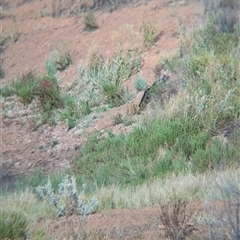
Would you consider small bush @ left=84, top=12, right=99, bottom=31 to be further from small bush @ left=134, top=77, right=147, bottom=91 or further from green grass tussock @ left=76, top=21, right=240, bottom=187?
green grass tussock @ left=76, top=21, right=240, bottom=187

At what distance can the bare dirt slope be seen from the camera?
1363cm

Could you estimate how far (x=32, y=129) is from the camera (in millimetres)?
15242

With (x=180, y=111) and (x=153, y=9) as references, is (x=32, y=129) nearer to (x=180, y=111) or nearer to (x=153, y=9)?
(x=180, y=111)

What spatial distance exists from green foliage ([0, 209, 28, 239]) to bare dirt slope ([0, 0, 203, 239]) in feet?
17.3

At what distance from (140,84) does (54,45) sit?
5970mm

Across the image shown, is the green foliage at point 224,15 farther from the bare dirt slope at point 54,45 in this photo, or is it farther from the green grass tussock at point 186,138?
the green grass tussock at point 186,138

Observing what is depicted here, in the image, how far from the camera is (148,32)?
1762 cm

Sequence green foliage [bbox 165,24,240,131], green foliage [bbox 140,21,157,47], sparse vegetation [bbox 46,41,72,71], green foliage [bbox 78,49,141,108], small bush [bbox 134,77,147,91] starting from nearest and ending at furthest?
green foliage [bbox 165,24,240,131], small bush [bbox 134,77,147,91], green foliage [bbox 78,49,141,108], green foliage [bbox 140,21,157,47], sparse vegetation [bbox 46,41,72,71]

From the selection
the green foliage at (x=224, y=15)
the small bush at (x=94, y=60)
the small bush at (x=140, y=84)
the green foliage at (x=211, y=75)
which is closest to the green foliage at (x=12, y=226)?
the green foliage at (x=211, y=75)

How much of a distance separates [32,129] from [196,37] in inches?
175

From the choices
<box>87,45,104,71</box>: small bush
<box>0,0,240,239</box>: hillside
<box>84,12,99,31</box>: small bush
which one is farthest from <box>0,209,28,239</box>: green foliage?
<box>84,12,99,31</box>: small bush

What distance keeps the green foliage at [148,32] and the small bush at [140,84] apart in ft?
8.44

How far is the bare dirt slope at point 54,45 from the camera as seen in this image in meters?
13.6

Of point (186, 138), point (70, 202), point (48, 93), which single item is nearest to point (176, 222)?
point (70, 202)
